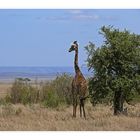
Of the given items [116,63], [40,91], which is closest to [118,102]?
[116,63]

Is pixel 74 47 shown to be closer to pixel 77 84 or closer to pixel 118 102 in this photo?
pixel 77 84

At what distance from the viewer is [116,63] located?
70.6ft

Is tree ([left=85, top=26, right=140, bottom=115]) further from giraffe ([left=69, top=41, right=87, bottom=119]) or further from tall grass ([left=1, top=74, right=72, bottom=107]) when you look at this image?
tall grass ([left=1, top=74, right=72, bottom=107])

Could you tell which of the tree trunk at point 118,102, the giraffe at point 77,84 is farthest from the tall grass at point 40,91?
the giraffe at point 77,84

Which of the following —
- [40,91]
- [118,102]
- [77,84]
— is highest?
[77,84]

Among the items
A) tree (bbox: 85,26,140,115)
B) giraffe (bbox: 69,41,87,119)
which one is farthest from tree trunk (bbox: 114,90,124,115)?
giraffe (bbox: 69,41,87,119)

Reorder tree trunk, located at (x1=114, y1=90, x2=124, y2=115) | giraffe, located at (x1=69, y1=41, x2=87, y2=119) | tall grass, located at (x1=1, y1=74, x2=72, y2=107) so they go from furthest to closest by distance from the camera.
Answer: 1. tall grass, located at (x1=1, y1=74, x2=72, y2=107)
2. tree trunk, located at (x1=114, y1=90, x2=124, y2=115)
3. giraffe, located at (x1=69, y1=41, x2=87, y2=119)

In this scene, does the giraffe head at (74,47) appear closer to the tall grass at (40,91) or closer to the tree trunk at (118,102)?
the tree trunk at (118,102)

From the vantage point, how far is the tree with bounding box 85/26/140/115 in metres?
21.2

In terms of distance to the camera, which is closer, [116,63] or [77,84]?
[77,84]

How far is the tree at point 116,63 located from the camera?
2125 cm

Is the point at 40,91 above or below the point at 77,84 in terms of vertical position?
below

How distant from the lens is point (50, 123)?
57.6ft
